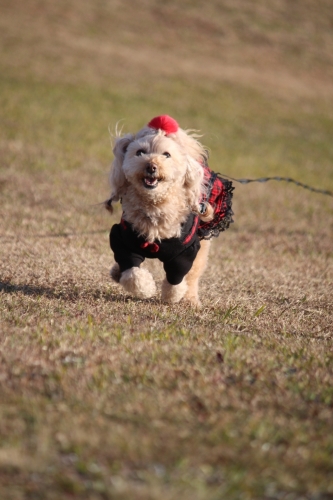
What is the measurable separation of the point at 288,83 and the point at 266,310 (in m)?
21.5

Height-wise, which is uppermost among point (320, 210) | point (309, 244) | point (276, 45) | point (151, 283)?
point (151, 283)

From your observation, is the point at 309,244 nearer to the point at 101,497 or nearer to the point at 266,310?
the point at 266,310

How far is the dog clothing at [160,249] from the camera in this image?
4.49 m

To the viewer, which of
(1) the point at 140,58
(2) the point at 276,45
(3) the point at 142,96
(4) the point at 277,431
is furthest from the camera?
(2) the point at 276,45

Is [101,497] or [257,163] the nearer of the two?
[101,497]

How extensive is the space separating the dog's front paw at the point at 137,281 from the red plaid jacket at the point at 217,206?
797 millimetres

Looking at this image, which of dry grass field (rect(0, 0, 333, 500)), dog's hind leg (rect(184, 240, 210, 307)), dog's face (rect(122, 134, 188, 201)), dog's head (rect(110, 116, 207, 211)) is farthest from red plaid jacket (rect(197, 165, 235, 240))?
dog's face (rect(122, 134, 188, 201))

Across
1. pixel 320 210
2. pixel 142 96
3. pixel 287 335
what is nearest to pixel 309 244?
pixel 320 210

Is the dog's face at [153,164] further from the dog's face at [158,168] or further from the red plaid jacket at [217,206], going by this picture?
the red plaid jacket at [217,206]

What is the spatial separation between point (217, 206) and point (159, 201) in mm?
836

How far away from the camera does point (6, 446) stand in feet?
8.25

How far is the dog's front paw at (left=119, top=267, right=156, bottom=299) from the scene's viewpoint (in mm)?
4344

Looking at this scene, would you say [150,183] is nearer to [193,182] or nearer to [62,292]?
[193,182]

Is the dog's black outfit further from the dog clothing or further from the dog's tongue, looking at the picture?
the dog's tongue
